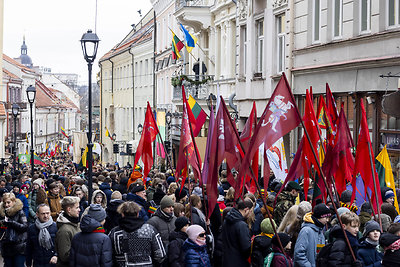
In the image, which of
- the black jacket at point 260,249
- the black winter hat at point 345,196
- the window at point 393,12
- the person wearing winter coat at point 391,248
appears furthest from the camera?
the window at point 393,12

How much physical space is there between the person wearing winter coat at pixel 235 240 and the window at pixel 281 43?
47.0 ft

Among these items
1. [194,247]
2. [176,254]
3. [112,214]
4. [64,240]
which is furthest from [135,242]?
[112,214]

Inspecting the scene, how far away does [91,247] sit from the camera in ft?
26.6

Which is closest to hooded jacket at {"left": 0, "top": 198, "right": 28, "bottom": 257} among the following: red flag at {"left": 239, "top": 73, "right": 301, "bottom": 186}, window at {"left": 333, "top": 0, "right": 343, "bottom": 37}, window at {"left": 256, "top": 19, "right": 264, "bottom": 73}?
red flag at {"left": 239, "top": 73, "right": 301, "bottom": 186}

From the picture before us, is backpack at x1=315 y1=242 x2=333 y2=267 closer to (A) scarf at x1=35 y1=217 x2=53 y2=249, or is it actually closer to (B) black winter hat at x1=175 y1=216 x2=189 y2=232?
(B) black winter hat at x1=175 y1=216 x2=189 y2=232

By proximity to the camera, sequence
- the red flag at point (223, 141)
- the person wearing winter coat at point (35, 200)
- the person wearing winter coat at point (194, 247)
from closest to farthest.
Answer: the person wearing winter coat at point (194, 247) < the red flag at point (223, 141) < the person wearing winter coat at point (35, 200)

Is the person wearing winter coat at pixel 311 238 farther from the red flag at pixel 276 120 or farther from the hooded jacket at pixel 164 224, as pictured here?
the hooded jacket at pixel 164 224

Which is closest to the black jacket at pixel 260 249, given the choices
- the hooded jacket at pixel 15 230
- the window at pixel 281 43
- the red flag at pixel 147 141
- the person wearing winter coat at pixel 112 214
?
the person wearing winter coat at pixel 112 214

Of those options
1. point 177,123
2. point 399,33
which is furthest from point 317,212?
point 177,123

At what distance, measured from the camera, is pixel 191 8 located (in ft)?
103

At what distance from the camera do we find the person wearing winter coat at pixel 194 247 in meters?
8.50

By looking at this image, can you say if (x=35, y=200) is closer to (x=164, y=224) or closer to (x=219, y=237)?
(x=164, y=224)

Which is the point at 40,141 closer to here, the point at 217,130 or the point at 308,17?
the point at 308,17

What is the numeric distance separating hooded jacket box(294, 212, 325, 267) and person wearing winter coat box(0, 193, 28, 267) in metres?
4.63
